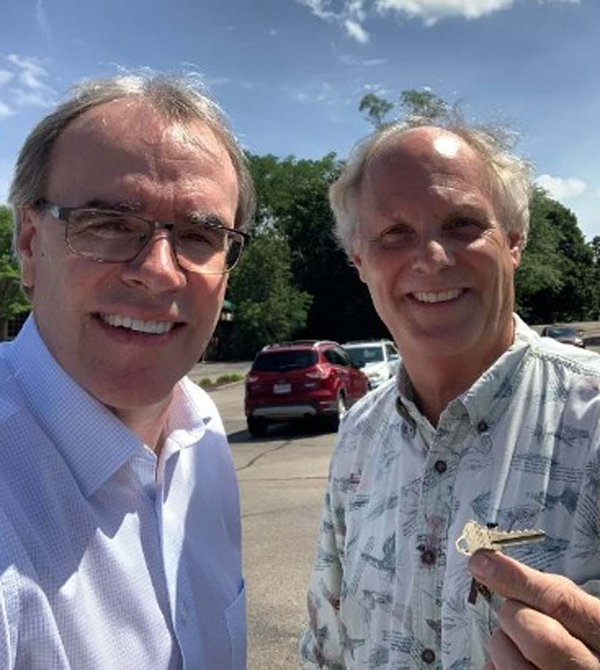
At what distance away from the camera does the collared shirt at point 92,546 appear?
4.71ft

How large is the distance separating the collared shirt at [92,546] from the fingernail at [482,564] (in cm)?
84

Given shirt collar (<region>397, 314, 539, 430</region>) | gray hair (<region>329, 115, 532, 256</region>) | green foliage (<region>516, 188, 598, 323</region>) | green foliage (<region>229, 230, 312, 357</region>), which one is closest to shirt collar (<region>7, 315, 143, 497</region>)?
shirt collar (<region>397, 314, 539, 430</region>)

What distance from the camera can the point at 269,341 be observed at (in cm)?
4191

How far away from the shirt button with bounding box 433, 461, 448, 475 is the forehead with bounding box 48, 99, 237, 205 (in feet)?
3.15

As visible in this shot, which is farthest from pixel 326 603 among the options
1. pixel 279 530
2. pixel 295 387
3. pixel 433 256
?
pixel 295 387

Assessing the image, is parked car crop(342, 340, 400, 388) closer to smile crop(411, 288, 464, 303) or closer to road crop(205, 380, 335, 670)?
road crop(205, 380, 335, 670)

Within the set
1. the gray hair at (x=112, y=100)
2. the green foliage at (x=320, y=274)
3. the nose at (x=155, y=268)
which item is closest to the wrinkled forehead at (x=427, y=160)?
the gray hair at (x=112, y=100)

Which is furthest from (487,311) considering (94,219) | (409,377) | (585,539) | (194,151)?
(94,219)

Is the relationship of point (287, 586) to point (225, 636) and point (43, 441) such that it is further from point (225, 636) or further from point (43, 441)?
point (43, 441)

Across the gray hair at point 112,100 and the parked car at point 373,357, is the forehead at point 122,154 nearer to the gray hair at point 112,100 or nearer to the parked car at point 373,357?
the gray hair at point 112,100

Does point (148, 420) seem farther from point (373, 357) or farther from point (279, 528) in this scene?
point (373, 357)

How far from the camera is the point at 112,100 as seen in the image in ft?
6.12

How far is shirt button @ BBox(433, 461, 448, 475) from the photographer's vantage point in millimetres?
1842

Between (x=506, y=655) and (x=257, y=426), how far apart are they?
1292 cm
